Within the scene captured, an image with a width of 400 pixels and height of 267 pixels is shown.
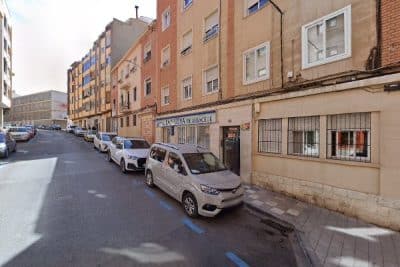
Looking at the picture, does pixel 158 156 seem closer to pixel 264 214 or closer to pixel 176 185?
pixel 176 185

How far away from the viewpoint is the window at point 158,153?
769 centimetres

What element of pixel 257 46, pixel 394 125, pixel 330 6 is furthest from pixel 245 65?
pixel 394 125

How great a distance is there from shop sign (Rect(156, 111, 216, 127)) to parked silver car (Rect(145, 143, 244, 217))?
364cm

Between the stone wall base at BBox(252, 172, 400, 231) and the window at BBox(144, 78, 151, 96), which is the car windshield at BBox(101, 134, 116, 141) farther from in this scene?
the stone wall base at BBox(252, 172, 400, 231)

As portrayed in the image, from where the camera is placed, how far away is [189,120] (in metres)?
12.9

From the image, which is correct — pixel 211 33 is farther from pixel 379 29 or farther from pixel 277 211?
pixel 277 211

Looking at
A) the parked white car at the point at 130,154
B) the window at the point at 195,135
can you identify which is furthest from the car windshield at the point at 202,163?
the window at the point at 195,135

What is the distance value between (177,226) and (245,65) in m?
6.74

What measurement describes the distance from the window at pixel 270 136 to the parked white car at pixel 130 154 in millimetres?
5064

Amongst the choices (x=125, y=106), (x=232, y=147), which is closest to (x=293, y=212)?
(x=232, y=147)

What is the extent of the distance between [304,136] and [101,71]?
35.2 metres

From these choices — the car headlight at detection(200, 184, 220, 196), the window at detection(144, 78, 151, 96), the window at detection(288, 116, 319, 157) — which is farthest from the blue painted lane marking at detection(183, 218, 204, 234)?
the window at detection(144, 78, 151, 96)

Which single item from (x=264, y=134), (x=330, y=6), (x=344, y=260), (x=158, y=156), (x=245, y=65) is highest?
(x=330, y=6)

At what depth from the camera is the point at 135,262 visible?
380 cm
